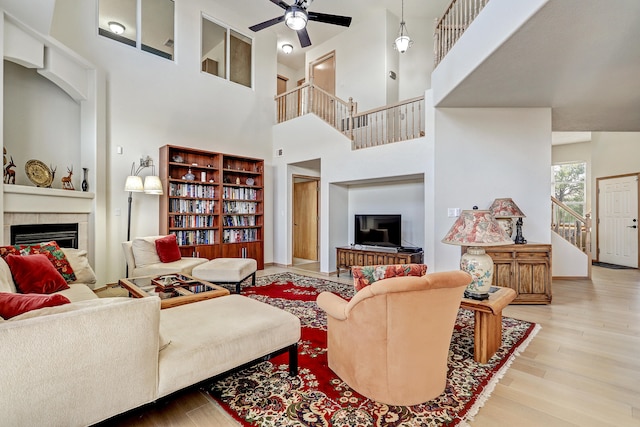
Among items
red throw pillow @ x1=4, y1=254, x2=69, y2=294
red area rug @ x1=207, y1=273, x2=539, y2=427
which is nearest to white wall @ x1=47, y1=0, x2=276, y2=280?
red throw pillow @ x1=4, y1=254, x2=69, y2=294

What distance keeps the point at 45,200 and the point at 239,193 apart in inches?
116

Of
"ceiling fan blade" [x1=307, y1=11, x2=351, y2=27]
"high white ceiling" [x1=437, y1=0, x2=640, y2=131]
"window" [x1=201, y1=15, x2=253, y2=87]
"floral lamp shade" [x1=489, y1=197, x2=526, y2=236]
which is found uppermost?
"window" [x1=201, y1=15, x2=253, y2=87]

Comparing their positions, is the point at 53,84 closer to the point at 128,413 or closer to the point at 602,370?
the point at 128,413

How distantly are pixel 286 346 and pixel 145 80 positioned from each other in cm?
505

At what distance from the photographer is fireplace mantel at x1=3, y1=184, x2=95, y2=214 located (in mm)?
3423

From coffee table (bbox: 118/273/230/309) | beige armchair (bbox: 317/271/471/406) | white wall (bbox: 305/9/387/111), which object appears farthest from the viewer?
white wall (bbox: 305/9/387/111)

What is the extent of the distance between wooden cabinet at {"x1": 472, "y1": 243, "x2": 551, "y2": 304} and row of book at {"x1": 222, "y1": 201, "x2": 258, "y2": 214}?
4.37 m

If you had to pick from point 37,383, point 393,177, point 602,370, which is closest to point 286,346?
point 37,383

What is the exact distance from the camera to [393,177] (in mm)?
5191

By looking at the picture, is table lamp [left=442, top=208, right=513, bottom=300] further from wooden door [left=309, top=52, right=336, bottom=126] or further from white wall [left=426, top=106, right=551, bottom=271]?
wooden door [left=309, top=52, right=336, bottom=126]

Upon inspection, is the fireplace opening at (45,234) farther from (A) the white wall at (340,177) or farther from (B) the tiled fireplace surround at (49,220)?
(A) the white wall at (340,177)

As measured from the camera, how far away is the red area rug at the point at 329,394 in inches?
66.8

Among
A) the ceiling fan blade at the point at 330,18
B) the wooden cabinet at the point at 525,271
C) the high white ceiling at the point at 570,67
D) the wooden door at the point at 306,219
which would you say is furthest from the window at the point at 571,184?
the ceiling fan blade at the point at 330,18

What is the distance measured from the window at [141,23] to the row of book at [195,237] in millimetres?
3106
